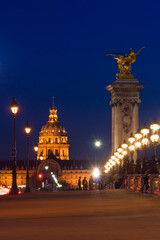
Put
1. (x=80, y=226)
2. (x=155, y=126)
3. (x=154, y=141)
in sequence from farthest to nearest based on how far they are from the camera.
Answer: (x=155, y=126)
(x=154, y=141)
(x=80, y=226)

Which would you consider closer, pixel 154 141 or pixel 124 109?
pixel 154 141

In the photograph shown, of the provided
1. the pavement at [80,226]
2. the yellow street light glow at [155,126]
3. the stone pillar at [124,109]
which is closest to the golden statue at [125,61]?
the stone pillar at [124,109]

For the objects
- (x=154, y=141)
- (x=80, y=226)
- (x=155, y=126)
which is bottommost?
(x=80, y=226)

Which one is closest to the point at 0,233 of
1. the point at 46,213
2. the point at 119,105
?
the point at 46,213

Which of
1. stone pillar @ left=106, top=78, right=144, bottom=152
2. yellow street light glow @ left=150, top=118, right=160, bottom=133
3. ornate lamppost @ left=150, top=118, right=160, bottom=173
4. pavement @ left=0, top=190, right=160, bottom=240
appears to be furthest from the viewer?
stone pillar @ left=106, top=78, right=144, bottom=152

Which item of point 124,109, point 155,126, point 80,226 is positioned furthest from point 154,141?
point 124,109

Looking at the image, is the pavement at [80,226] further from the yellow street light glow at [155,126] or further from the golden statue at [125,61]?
the golden statue at [125,61]

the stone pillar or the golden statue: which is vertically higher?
the golden statue

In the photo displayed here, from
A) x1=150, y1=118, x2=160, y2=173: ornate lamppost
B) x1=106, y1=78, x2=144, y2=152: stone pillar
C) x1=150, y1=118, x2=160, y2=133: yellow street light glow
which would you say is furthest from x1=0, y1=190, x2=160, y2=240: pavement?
x1=106, y1=78, x2=144, y2=152: stone pillar

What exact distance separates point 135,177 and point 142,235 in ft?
98.3

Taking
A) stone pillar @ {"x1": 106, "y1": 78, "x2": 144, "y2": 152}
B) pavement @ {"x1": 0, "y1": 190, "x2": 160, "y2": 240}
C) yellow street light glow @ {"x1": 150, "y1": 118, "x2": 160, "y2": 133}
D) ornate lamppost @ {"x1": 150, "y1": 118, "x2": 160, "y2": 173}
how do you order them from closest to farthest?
pavement @ {"x1": 0, "y1": 190, "x2": 160, "y2": 240}, ornate lamppost @ {"x1": 150, "y1": 118, "x2": 160, "y2": 173}, yellow street light glow @ {"x1": 150, "y1": 118, "x2": 160, "y2": 133}, stone pillar @ {"x1": 106, "y1": 78, "x2": 144, "y2": 152}

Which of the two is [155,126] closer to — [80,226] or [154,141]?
[154,141]

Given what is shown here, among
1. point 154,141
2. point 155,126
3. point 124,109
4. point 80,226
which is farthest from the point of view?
point 124,109

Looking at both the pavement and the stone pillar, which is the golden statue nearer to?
the stone pillar
